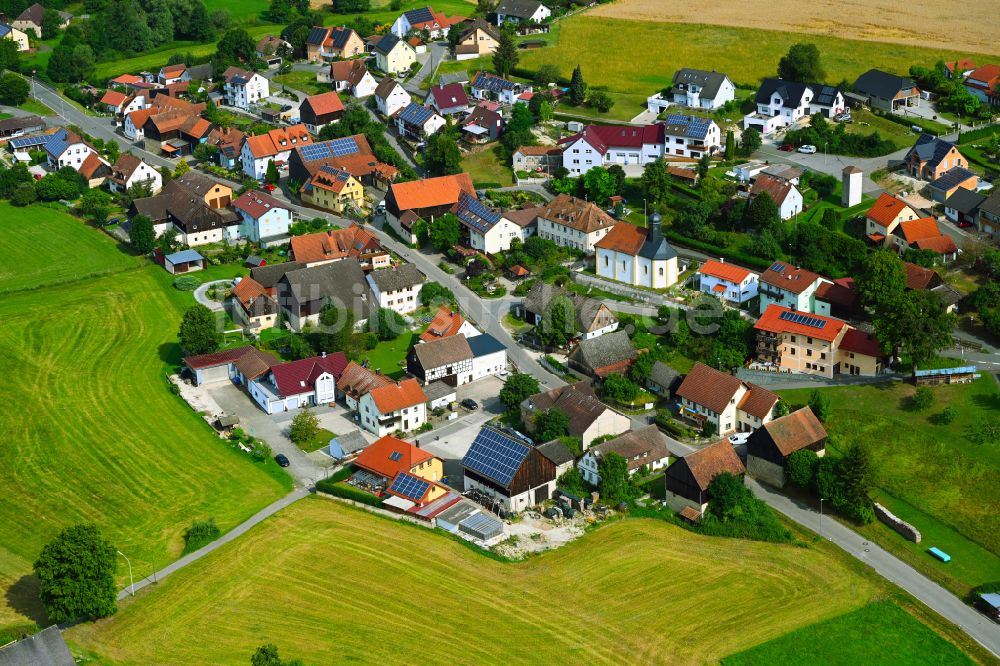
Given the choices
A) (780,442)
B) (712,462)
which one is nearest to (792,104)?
(780,442)

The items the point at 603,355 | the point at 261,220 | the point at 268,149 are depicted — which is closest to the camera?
the point at 603,355

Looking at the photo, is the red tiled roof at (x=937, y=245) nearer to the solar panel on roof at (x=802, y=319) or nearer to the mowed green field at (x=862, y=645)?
the solar panel on roof at (x=802, y=319)

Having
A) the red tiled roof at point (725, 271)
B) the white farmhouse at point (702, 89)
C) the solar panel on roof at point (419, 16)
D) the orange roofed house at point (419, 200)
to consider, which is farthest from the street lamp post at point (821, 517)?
the solar panel on roof at point (419, 16)

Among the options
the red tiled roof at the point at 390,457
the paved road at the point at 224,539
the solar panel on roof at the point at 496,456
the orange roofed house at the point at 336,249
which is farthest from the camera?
the orange roofed house at the point at 336,249

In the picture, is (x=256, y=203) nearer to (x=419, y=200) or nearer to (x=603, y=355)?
(x=419, y=200)

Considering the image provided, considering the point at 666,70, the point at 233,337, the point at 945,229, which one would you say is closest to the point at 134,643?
the point at 233,337

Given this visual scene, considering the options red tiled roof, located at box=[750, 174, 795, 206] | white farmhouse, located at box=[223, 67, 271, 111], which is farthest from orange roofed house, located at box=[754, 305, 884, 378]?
white farmhouse, located at box=[223, 67, 271, 111]

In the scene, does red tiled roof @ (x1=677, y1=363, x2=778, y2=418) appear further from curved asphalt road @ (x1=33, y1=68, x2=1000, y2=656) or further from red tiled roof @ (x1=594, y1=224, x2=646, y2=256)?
red tiled roof @ (x1=594, y1=224, x2=646, y2=256)
